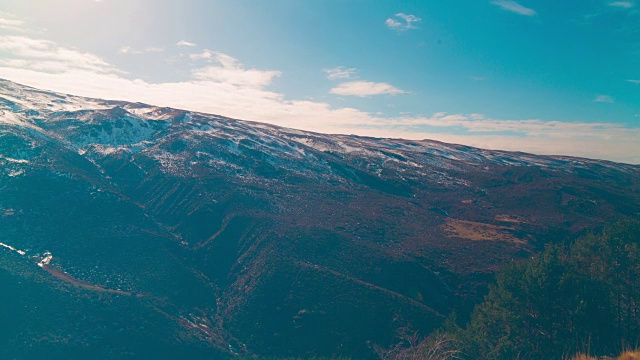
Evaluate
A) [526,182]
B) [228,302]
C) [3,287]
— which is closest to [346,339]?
[228,302]

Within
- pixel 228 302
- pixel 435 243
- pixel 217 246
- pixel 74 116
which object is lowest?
pixel 228 302

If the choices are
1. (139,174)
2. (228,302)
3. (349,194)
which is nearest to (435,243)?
(349,194)

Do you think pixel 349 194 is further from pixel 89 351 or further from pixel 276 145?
pixel 89 351

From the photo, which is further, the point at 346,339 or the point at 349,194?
the point at 349,194

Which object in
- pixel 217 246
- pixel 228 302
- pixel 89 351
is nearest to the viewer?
pixel 89 351

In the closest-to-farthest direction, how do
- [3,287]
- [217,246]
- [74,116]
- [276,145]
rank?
[3,287]
[217,246]
[74,116]
[276,145]

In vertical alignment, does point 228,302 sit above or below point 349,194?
below
